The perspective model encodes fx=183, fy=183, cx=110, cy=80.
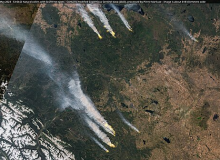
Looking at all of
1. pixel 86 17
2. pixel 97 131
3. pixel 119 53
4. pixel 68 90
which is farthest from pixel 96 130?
pixel 86 17

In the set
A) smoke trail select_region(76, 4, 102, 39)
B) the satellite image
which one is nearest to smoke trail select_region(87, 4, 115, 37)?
the satellite image

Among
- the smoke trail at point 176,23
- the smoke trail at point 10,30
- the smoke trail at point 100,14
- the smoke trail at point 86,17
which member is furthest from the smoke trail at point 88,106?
A: the smoke trail at point 176,23

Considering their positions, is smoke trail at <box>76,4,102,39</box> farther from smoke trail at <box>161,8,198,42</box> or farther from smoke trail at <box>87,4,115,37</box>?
smoke trail at <box>161,8,198,42</box>

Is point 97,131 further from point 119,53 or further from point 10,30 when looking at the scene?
point 10,30

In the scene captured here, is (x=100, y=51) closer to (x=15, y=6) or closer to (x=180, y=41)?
(x=180, y=41)

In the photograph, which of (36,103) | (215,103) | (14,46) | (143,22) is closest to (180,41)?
(143,22)

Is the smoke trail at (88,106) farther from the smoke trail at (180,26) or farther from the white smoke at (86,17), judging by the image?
the smoke trail at (180,26)
